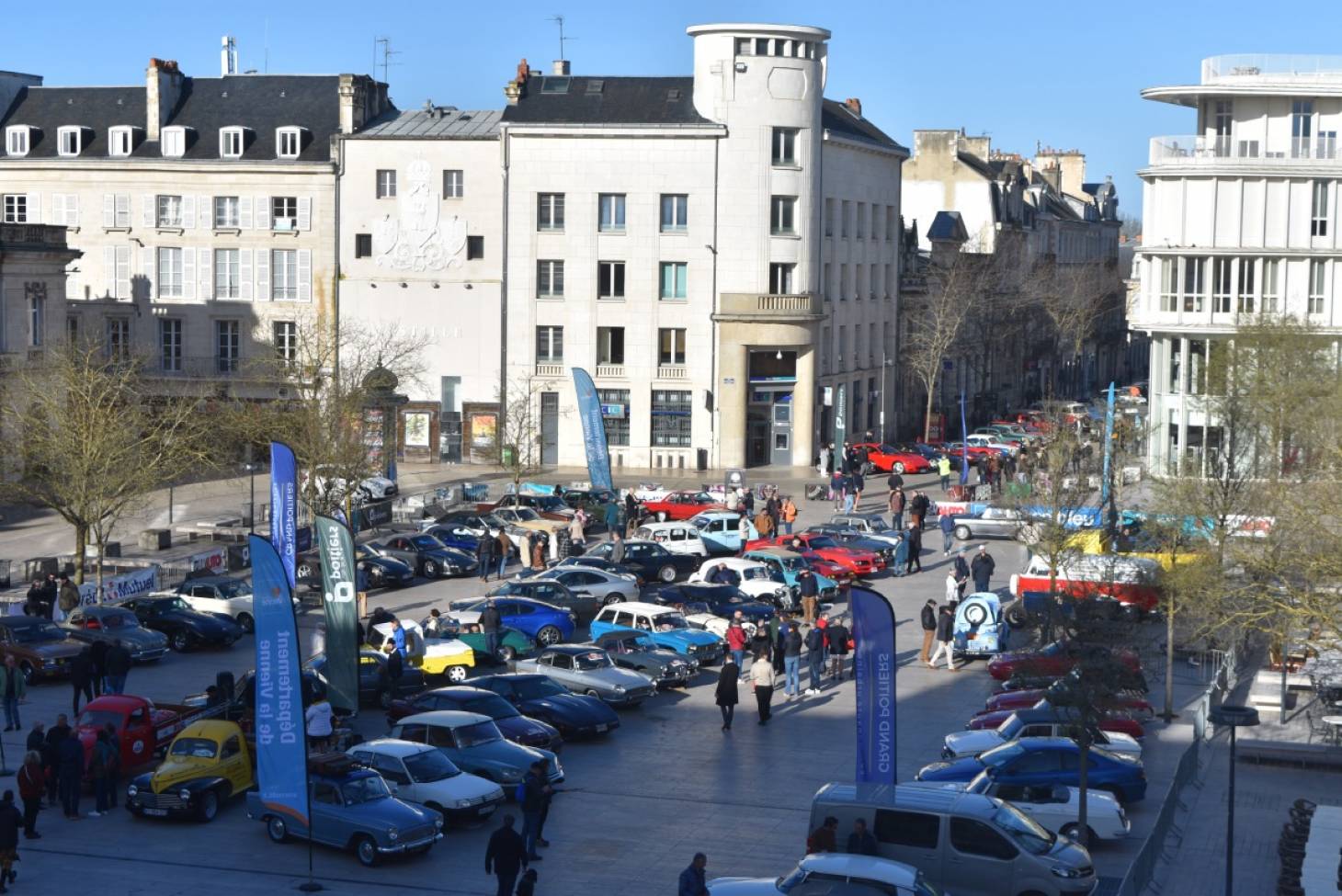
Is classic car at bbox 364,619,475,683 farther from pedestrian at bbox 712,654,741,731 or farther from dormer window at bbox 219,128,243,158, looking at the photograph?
dormer window at bbox 219,128,243,158

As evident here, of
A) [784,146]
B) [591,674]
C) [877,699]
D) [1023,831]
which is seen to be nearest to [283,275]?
[784,146]

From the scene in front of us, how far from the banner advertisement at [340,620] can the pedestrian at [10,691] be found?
17.0ft

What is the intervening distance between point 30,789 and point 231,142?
5209cm

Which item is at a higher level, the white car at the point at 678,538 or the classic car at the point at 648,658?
the white car at the point at 678,538

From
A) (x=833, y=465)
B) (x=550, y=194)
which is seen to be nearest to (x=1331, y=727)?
(x=833, y=465)

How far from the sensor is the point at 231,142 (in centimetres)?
7275

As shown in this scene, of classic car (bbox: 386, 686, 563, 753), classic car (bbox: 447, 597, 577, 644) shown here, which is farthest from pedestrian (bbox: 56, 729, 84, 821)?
classic car (bbox: 447, 597, 577, 644)

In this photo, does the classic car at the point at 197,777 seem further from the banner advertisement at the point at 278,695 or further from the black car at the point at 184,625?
the black car at the point at 184,625

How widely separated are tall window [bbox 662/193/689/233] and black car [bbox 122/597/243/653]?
114ft

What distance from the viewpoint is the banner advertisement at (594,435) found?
56250 mm

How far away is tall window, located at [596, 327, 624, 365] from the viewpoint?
69812 millimetres

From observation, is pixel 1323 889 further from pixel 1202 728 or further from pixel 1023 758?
pixel 1202 728

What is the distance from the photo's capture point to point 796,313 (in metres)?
69.1

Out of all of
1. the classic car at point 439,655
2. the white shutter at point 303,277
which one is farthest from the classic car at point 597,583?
the white shutter at point 303,277
